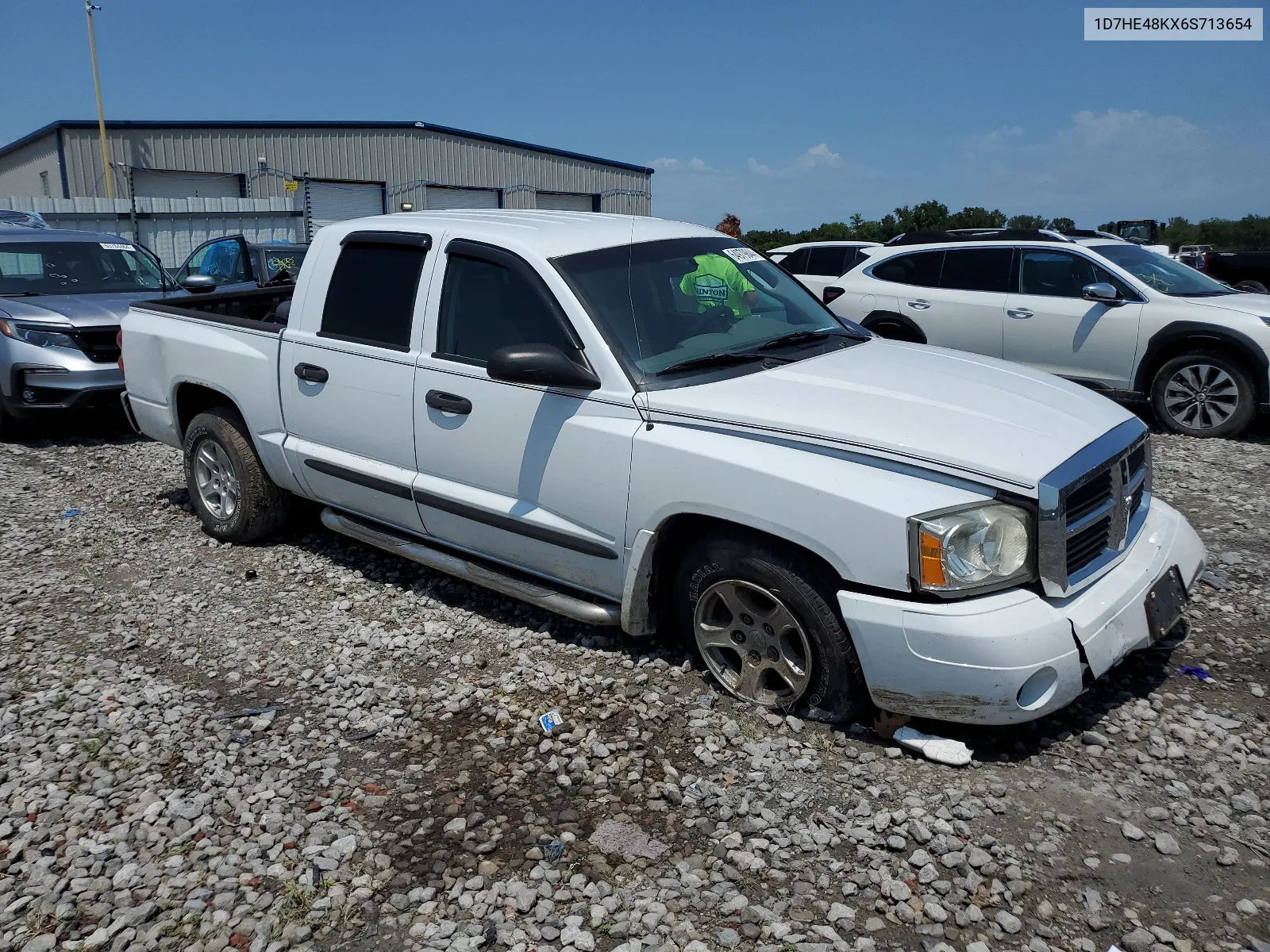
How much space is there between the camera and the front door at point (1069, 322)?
8.91 metres

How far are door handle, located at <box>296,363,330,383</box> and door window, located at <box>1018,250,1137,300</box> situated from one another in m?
6.81

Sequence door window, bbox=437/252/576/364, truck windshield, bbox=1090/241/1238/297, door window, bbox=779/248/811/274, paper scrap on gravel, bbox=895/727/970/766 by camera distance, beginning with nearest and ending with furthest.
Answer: paper scrap on gravel, bbox=895/727/970/766 < door window, bbox=437/252/576/364 < truck windshield, bbox=1090/241/1238/297 < door window, bbox=779/248/811/274

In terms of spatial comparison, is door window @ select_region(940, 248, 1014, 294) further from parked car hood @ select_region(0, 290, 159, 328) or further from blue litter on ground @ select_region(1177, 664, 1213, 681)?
parked car hood @ select_region(0, 290, 159, 328)

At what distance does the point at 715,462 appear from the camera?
373cm

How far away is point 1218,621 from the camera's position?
15.5 feet

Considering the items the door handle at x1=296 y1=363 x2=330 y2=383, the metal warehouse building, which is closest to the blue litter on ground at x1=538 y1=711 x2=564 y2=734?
the door handle at x1=296 y1=363 x2=330 y2=383

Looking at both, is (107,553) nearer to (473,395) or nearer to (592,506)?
(473,395)

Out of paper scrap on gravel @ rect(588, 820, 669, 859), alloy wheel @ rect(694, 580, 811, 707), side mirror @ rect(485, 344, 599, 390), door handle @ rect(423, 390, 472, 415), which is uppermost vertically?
side mirror @ rect(485, 344, 599, 390)

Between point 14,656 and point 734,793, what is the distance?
339 cm

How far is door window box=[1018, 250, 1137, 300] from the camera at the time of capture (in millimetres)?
9188

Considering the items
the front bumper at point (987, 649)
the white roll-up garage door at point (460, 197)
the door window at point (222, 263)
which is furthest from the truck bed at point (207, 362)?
the white roll-up garage door at point (460, 197)

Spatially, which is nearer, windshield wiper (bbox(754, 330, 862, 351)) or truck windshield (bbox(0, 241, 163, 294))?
windshield wiper (bbox(754, 330, 862, 351))

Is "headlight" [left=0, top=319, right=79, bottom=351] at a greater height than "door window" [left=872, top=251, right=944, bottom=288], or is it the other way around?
"door window" [left=872, top=251, right=944, bottom=288]

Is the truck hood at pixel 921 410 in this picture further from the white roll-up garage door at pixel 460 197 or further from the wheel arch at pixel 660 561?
the white roll-up garage door at pixel 460 197
